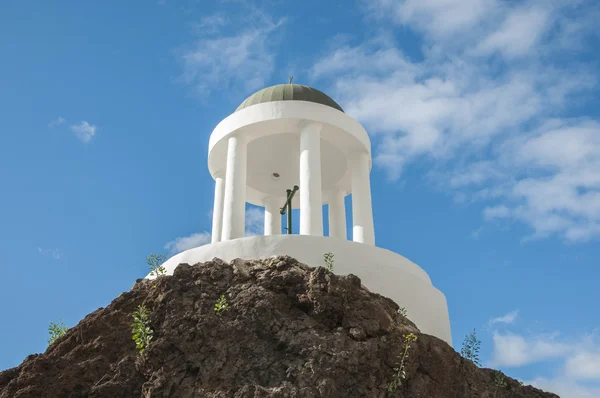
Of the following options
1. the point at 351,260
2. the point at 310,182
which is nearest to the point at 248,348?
the point at 351,260

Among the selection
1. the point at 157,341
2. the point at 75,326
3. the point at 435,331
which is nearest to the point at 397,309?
the point at 435,331

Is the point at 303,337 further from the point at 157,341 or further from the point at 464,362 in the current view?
the point at 464,362

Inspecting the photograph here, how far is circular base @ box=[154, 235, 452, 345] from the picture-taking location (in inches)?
526

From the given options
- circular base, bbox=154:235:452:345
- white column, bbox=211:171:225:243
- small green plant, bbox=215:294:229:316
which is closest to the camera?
small green plant, bbox=215:294:229:316

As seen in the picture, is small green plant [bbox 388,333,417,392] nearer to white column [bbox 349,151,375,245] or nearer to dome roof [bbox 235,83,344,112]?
white column [bbox 349,151,375,245]

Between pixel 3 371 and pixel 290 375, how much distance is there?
507 cm

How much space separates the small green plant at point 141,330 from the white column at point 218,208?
21.1 feet

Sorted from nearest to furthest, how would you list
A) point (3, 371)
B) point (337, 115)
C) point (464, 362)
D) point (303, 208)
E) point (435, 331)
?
point (3, 371) < point (464, 362) < point (435, 331) < point (303, 208) < point (337, 115)

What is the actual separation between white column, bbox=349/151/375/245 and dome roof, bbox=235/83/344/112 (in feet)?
5.19

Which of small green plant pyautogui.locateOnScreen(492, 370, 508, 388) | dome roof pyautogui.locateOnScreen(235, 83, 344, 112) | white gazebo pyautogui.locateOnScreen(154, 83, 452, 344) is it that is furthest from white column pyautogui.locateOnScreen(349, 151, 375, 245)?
small green plant pyautogui.locateOnScreen(492, 370, 508, 388)

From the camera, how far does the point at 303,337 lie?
10930 mm

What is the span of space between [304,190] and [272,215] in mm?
5101

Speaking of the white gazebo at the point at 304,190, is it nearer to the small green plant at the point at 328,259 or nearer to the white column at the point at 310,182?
the white column at the point at 310,182

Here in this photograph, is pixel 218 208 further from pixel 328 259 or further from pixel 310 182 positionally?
pixel 328 259
